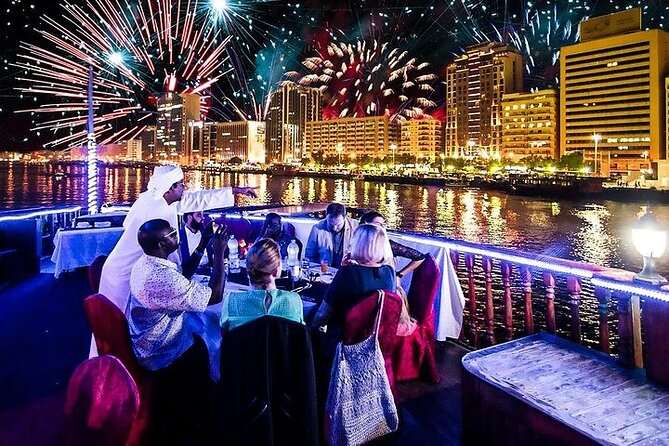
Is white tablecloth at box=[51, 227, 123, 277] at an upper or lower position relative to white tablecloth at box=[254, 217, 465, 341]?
upper

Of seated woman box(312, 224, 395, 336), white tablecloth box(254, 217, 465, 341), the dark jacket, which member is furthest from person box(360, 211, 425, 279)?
the dark jacket

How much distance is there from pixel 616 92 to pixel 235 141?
331 ft

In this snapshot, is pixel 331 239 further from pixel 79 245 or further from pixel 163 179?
pixel 79 245

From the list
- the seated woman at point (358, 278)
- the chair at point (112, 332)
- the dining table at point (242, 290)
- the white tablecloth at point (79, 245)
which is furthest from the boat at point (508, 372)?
the white tablecloth at point (79, 245)

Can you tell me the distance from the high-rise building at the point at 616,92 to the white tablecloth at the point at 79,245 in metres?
94.9

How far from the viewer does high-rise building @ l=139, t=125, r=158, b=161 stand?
371 ft

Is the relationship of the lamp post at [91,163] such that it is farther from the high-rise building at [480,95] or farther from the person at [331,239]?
the high-rise building at [480,95]

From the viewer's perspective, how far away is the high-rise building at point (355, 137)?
13625 centimetres

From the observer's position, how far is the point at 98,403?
2.16 meters

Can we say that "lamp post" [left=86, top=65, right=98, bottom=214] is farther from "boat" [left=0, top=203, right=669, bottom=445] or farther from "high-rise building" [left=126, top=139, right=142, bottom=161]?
"high-rise building" [left=126, top=139, right=142, bottom=161]

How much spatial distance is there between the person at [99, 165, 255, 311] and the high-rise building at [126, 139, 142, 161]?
129541mm

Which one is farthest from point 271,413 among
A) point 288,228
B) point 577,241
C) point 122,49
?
point 577,241

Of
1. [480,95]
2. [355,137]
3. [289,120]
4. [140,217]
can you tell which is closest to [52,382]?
[140,217]

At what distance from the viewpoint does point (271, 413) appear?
7.72 ft
